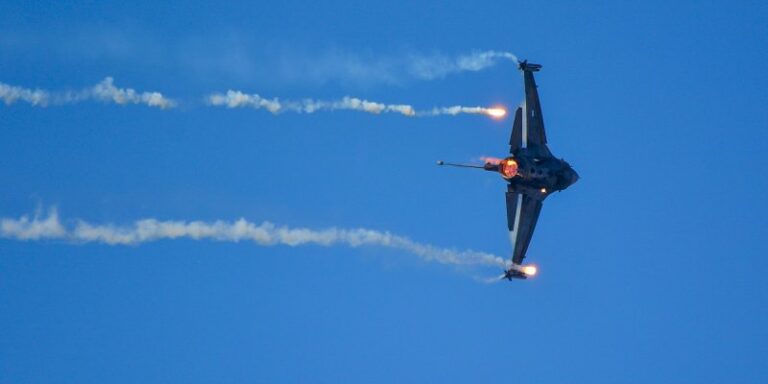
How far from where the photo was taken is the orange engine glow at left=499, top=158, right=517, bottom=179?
9150 cm

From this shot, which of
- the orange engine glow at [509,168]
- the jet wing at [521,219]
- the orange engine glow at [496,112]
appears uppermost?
the orange engine glow at [496,112]

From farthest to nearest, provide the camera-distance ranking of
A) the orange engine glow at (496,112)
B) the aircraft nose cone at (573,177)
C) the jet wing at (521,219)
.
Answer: the jet wing at (521,219) → the aircraft nose cone at (573,177) → the orange engine glow at (496,112)

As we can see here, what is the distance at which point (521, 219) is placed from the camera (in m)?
94.9

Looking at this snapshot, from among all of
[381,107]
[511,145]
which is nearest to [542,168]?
[511,145]

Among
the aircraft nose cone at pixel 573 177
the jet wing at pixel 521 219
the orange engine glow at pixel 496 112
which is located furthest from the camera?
the jet wing at pixel 521 219

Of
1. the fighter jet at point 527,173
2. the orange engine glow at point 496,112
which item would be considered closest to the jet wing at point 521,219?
the fighter jet at point 527,173

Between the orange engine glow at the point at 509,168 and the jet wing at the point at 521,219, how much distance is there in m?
2.24

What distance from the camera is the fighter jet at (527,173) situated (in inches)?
3615

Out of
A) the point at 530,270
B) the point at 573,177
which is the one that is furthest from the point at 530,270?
the point at 573,177

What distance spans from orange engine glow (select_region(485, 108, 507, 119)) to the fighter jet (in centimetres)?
152

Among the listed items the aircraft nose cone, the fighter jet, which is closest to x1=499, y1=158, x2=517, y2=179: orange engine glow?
the fighter jet

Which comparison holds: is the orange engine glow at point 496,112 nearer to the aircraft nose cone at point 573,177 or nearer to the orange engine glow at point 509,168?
the orange engine glow at point 509,168

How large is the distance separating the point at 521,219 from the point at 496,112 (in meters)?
7.39

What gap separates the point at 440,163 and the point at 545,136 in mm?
8485
